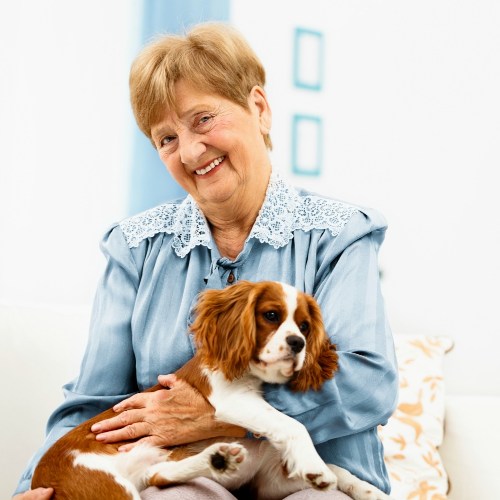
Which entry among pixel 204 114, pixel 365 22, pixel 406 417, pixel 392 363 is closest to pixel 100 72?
pixel 365 22

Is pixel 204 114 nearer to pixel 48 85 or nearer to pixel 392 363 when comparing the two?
pixel 392 363

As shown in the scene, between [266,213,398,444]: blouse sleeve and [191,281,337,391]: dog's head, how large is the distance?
0.04 metres

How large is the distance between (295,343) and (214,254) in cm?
38

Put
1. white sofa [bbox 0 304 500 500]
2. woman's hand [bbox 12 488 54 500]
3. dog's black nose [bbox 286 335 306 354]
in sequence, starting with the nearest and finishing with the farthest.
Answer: dog's black nose [bbox 286 335 306 354] < woman's hand [bbox 12 488 54 500] < white sofa [bbox 0 304 500 500]

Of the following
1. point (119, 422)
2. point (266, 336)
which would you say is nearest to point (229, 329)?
point (266, 336)

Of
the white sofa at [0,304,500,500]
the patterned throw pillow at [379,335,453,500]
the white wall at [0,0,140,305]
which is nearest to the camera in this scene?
the white sofa at [0,304,500,500]

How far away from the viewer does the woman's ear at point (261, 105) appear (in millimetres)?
1403

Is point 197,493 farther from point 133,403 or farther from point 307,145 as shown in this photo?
point 307,145

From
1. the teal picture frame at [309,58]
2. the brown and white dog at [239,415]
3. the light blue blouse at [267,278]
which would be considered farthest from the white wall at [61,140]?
the brown and white dog at [239,415]

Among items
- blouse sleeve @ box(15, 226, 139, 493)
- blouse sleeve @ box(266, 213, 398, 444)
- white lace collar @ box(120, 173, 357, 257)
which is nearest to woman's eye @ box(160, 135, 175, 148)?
white lace collar @ box(120, 173, 357, 257)

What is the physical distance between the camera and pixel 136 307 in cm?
140

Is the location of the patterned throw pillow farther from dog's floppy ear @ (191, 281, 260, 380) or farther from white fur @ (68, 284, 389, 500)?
dog's floppy ear @ (191, 281, 260, 380)

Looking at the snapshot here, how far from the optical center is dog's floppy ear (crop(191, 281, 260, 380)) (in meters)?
1.06

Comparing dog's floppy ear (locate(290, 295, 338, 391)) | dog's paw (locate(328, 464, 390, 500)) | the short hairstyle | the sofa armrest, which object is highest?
the short hairstyle
